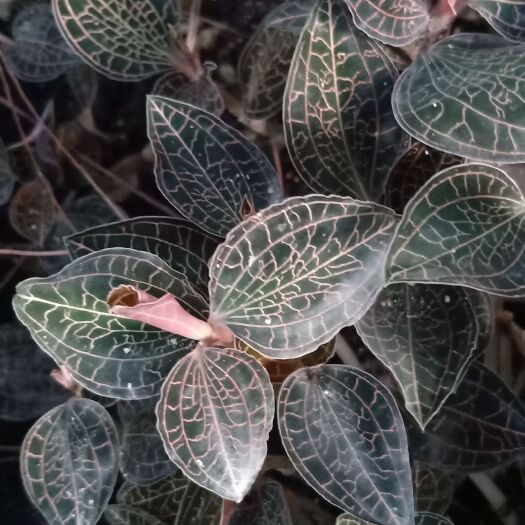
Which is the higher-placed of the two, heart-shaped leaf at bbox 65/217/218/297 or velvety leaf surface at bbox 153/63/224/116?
velvety leaf surface at bbox 153/63/224/116

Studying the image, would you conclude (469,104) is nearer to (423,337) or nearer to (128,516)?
(423,337)

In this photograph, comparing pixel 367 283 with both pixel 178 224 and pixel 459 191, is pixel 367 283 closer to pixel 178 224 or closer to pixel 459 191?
pixel 459 191

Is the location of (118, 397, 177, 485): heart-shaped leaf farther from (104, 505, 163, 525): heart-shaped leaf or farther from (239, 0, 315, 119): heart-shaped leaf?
(239, 0, 315, 119): heart-shaped leaf

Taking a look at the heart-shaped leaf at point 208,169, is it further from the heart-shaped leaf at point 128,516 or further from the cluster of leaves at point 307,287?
the heart-shaped leaf at point 128,516

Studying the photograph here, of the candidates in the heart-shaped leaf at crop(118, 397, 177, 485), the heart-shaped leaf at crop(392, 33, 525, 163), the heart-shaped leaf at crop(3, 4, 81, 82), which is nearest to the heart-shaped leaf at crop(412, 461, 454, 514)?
the heart-shaped leaf at crop(118, 397, 177, 485)

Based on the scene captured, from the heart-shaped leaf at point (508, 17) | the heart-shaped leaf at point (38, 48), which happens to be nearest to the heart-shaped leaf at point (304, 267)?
the heart-shaped leaf at point (508, 17)

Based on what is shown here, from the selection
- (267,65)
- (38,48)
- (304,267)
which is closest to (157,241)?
(304,267)
